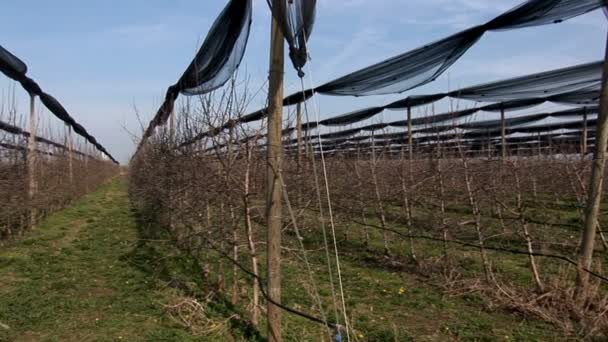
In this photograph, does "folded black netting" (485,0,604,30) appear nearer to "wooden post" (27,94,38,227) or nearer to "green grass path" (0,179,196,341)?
"green grass path" (0,179,196,341)

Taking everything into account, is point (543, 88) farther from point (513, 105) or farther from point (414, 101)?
point (513, 105)

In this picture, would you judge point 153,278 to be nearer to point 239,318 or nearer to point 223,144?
point 239,318

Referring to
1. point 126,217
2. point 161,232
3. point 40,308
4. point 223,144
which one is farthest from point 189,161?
point 126,217

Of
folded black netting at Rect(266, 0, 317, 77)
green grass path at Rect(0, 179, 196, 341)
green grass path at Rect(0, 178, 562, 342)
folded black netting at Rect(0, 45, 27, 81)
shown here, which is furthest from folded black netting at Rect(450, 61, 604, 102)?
folded black netting at Rect(0, 45, 27, 81)

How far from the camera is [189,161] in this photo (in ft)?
19.4

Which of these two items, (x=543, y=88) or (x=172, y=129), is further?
(x=172, y=129)

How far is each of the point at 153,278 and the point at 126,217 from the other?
23.5ft

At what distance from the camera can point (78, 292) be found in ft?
16.9

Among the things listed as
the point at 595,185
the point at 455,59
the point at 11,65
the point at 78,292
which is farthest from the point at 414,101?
the point at 11,65

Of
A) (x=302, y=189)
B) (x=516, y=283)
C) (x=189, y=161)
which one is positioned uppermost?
(x=189, y=161)

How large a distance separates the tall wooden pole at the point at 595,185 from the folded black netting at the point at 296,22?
2.71m

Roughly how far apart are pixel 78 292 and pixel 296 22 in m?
4.25

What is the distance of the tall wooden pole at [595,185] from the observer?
379 cm

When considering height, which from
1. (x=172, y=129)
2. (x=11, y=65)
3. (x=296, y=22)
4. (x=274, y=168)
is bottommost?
(x=274, y=168)
